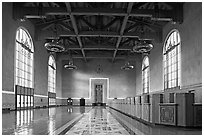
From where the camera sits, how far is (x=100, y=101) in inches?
1513

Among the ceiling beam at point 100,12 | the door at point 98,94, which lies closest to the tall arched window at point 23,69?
the ceiling beam at point 100,12

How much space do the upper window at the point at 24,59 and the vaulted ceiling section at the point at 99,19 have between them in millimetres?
1350

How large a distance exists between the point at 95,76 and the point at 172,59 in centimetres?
1927

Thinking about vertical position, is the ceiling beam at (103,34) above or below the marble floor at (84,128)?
above

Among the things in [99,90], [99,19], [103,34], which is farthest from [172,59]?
[99,90]

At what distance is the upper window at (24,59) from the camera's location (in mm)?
19548

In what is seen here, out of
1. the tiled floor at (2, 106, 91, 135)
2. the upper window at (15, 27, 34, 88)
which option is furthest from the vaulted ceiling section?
the tiled floor at (2, 106, 91, 135)

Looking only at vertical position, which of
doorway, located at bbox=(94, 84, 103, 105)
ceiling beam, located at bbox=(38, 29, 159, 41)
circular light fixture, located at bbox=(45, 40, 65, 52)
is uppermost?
ceiling beam, located at bbox=(38, 29, 159, 41)

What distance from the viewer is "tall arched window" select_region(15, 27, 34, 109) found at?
19.3 meters

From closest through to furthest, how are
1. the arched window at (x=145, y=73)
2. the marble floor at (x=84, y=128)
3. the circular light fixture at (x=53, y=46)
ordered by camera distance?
1. the marble floor at (x=84, y=128)
2. the circular light fixture at (x=53, y=46)
3. the arched window at (x=145, y=73)

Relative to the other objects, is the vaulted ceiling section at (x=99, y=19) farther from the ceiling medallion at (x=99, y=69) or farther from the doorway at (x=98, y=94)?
the doorway at (x=98, y=94)

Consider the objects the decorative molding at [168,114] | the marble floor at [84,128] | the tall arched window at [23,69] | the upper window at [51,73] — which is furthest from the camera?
the upper window at [51,73]

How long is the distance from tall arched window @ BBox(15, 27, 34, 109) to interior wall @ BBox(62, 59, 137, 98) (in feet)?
48.7

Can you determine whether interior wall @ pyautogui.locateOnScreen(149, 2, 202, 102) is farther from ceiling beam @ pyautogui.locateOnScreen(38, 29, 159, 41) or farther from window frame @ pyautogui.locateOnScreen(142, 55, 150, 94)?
window frame @ pyautogui.locateOnScreen(142, 55, 150, 94)
